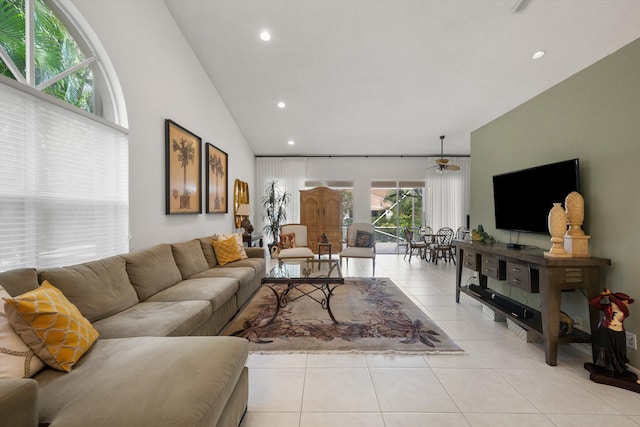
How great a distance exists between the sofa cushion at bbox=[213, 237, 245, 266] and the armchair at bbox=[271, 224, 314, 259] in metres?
0.94

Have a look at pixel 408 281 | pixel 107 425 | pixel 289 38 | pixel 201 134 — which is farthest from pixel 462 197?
pixel 107 425

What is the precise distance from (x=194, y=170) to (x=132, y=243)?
1.48 m

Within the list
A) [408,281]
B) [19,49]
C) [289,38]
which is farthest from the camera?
[408,281]

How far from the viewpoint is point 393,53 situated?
11.8 ft

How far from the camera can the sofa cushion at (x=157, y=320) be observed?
1694mm

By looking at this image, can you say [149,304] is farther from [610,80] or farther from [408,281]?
[610,80]

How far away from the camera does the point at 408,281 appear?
460cm

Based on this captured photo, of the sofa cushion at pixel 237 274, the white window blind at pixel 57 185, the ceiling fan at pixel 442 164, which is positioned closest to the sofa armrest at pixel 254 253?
the sofa cushion at pixel 237 274

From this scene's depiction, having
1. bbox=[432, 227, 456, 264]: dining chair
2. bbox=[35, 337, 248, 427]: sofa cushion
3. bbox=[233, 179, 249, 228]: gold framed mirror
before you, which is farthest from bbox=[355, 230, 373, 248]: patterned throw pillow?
bbox=[35, 337, 248, 427]: sofa cushion

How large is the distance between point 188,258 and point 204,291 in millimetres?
835

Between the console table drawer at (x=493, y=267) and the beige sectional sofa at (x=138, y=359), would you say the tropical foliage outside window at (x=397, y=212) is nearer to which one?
the console table drawer at (x=493, y=267)

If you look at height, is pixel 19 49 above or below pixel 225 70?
below

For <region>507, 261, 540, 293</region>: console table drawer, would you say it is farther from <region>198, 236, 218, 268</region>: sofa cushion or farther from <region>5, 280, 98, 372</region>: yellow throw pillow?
<region>198, 236, 218, 268</region>: sofa cushion

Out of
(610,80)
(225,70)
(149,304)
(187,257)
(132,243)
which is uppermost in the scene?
(225,70)
